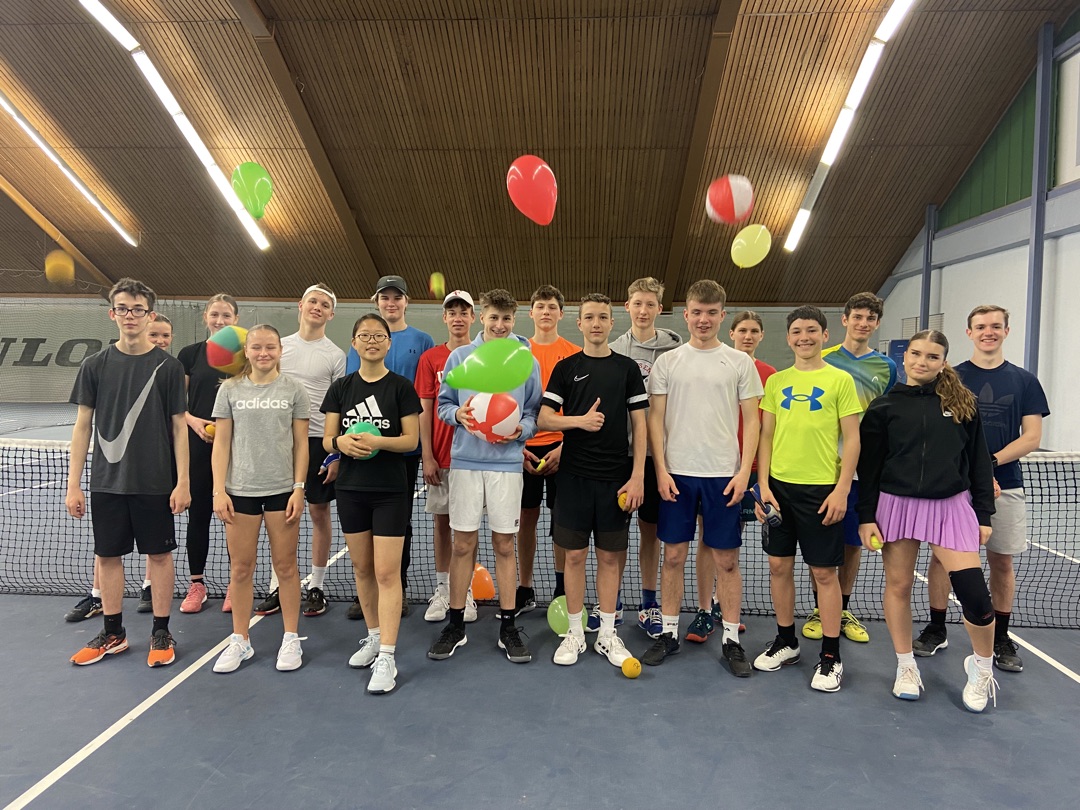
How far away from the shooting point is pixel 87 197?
44.3ft

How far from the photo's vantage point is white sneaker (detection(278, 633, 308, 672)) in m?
3.34

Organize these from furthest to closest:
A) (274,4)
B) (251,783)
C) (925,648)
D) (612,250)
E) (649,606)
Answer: (612,250), (274,4), (649,606), (925,648), (251,783)

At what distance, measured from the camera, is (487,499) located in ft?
11.7

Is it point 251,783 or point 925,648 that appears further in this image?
point 925,648

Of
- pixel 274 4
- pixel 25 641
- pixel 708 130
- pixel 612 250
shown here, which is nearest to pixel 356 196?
pixel 274 4

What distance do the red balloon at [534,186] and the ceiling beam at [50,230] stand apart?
564 inches

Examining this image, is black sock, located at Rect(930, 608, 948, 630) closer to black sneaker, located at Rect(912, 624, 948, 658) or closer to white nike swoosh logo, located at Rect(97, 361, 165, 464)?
black sneaker, located at Rect(912, 624, 948, 658)

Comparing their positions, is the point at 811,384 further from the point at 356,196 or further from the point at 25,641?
the point at 356,196

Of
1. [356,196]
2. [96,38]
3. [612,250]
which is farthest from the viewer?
[612,250]

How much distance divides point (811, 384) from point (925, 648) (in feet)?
5.69

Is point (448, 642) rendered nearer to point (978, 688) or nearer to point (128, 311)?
point (128, 311)

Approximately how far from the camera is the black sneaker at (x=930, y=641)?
3.60 m

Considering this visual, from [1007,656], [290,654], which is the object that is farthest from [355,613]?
[1007,656]

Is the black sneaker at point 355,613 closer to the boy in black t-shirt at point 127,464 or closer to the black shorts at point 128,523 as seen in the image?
the boy in black t-shirt at point 127,464
